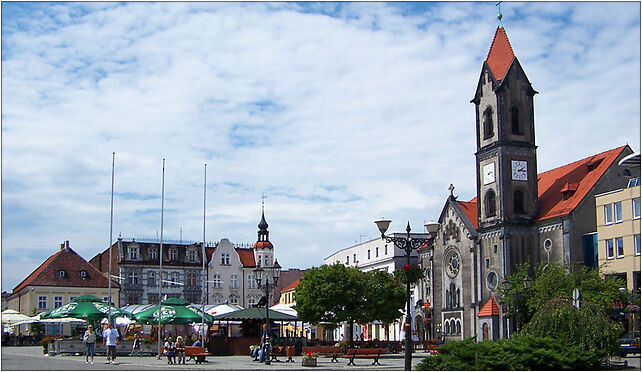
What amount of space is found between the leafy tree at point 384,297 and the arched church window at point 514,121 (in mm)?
19886

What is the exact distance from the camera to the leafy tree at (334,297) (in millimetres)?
52469

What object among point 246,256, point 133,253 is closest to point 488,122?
point 246,256

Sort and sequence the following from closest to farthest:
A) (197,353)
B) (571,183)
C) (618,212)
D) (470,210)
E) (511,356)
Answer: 1. (511,356)
2. (197,353)
3. (618,212)
4. (571,183)
5. (470,210)

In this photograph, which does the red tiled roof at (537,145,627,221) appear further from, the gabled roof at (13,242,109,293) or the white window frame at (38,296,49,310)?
the white window frame at (38,296,49,310)

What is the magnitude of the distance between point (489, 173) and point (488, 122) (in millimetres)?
4430

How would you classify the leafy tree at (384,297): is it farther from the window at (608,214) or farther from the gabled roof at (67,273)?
the gabled roof at (67,273)

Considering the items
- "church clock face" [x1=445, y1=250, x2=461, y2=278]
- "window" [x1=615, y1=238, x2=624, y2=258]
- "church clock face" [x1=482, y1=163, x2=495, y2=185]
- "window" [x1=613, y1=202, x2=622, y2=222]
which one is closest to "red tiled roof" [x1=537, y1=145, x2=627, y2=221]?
"church clock face" [x1=482, y1=163, x2=495, y2=185]

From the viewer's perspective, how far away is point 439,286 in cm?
7550

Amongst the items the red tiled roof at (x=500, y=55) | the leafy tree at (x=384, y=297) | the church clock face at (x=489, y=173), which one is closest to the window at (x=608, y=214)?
the church clock face at (x=489, y=173)

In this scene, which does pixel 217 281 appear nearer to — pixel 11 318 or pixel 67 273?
pixel 67 273

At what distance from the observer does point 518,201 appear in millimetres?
66188

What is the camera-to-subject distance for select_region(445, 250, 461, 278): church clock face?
72062 millimetres

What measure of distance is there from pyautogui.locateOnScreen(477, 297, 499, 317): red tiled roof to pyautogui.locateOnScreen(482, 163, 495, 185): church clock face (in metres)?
9.66

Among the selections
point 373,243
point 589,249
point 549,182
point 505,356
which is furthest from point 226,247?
point 505,356
